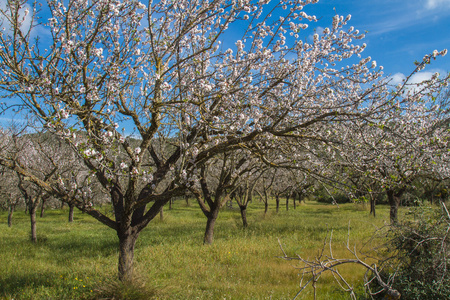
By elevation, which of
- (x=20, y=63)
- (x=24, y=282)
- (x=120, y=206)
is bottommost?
(x=24, y=282)

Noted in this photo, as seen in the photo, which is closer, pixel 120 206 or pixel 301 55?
pixel 301 55

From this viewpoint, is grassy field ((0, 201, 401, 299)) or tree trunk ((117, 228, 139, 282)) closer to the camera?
tree trunk ((117, 228, 139, 282))

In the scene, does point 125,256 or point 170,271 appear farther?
point 170,271

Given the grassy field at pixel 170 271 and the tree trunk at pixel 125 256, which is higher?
the tree trunk at pixel 125 256

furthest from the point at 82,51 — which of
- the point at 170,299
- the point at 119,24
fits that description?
the point at 170,299

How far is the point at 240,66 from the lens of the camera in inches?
254

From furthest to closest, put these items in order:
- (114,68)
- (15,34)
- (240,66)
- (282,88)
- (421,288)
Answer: (282,88)
(240,66)
(421,288)
(15,34)
(114,68)

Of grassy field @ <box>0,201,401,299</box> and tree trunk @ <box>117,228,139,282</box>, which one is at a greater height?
tree trunk @ <box>117,228,139,282</box>

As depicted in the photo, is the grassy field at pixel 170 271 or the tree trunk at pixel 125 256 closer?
the tree trunk at pixel 125 256

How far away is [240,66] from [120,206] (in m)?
4.30

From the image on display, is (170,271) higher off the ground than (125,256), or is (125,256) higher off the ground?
(125,256)

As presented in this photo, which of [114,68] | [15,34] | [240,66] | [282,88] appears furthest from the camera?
[282,88]

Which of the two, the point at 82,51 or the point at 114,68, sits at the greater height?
the point at 82,51

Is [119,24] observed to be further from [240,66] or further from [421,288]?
[421,288]
